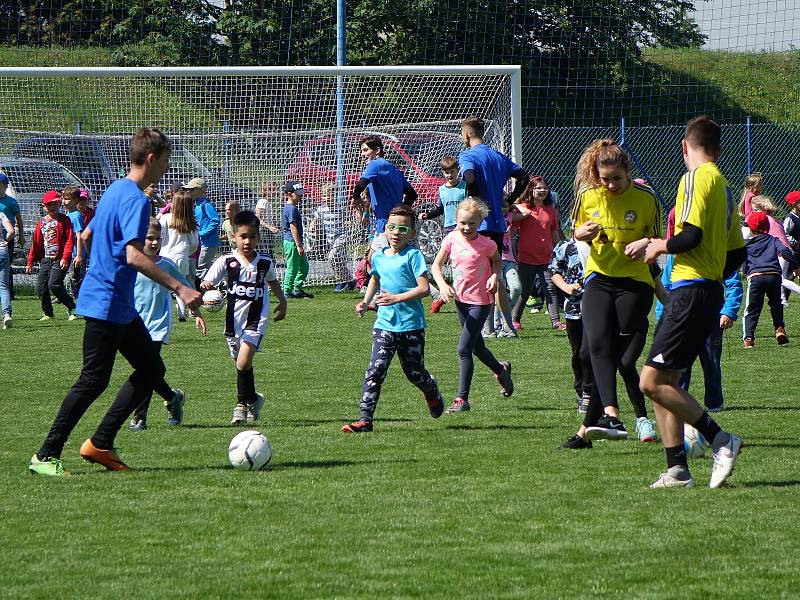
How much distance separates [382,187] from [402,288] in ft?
19.5

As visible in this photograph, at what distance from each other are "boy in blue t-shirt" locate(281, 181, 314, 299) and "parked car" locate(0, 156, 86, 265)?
3.11 metres

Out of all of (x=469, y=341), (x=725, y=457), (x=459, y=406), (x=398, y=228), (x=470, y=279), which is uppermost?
(x=398, y=228)

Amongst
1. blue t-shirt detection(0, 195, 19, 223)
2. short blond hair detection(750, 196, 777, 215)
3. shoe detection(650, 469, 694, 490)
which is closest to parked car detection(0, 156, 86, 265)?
blue t-shirt detection(0, 195, 19, 223)

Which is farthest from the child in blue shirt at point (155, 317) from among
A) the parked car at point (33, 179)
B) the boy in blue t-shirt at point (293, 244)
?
the parked car at point (33, 179)

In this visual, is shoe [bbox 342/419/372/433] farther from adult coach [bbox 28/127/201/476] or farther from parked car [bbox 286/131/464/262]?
parked car [bbox 286/131/464/262]

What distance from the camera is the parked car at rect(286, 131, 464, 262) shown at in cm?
1842

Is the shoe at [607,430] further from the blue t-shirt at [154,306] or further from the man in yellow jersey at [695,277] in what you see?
the blue t-shirt at [154,306]

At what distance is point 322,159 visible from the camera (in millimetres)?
18672

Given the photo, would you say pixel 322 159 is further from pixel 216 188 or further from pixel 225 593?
pixel 225 593

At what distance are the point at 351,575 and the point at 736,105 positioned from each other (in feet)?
82.9

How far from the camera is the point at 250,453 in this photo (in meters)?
7.11

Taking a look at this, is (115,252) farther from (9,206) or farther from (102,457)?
(9,206)

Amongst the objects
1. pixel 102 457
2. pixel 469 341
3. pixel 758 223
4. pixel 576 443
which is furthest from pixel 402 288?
pixel 758 223

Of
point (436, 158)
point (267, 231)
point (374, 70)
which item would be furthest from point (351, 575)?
point (267, 231)
